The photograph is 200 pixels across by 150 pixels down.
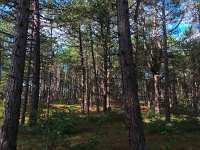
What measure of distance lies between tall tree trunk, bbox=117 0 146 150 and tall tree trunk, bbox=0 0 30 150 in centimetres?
345

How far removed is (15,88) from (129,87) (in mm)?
3820

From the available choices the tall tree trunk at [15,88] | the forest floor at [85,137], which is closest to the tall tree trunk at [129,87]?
the forest floor at [85,137]

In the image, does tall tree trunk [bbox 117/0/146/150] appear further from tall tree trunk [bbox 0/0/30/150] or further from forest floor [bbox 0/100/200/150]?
tall tree trunk [bbox 0/0/30/150]

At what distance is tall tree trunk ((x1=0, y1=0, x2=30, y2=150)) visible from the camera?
32.7 feet

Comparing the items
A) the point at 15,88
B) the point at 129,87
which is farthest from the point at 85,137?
the point at 129,87

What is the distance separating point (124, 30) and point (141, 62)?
2508cm

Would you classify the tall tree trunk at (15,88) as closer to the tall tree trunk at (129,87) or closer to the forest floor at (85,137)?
the forest floor at (85,137)

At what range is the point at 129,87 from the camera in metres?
9.02

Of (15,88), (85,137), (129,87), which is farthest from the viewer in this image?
(85,137)

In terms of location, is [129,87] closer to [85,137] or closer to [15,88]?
[15,88]

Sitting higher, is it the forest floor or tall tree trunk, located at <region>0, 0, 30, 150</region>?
tall tree trunk, located at <region>0, 0, 30, 150</region>

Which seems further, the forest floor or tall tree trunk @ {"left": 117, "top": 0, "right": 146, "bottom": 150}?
the forest floor

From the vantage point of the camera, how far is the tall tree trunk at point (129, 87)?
8.70 m

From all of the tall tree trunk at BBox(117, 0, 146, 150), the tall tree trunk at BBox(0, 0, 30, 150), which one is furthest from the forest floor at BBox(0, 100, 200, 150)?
the tall tree trunk at BBox(117, 0, 146, 150)
